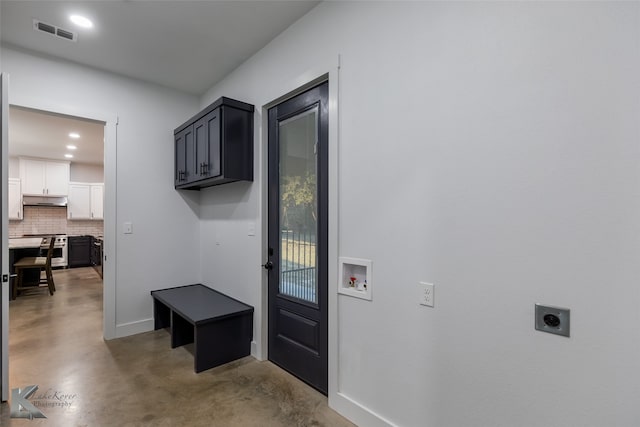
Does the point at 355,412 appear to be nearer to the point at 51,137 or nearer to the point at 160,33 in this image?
the point at 160,33

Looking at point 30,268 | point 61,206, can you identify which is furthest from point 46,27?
point 61,206

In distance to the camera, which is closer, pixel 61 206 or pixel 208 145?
pixel 208 145

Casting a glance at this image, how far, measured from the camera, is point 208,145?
120 inches

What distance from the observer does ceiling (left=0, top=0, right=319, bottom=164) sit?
7.60 feet

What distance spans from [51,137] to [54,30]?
4.26 m

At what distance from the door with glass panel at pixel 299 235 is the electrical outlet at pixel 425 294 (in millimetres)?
805

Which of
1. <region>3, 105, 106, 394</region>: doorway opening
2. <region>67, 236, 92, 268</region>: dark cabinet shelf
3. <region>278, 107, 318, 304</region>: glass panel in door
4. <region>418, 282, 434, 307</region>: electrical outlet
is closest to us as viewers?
<region>418, 282, 434, 307</region>: electrical outlet

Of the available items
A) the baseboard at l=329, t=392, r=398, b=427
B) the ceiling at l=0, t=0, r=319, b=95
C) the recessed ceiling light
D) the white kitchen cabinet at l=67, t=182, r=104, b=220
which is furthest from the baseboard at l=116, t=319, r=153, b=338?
the white kitchen cabinet at l=67, t=182, r=104, b=220

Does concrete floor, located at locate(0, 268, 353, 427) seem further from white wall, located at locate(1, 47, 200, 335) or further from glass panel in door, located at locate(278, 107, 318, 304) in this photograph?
glass panel in door, located at locate(278, 107, 318, 304)

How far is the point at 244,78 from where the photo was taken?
10.3 feet

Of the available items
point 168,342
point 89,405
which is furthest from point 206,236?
point 89,405

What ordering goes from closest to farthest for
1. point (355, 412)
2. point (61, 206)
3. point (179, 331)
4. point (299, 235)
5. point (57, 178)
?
point (355, 412)
point (299, 235)
point (179, 331)
point (57, 178)
point (61, 206)

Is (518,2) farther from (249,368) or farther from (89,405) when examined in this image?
(89,405)

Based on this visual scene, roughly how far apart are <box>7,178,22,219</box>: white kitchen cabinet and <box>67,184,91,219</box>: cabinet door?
92 centimetres
